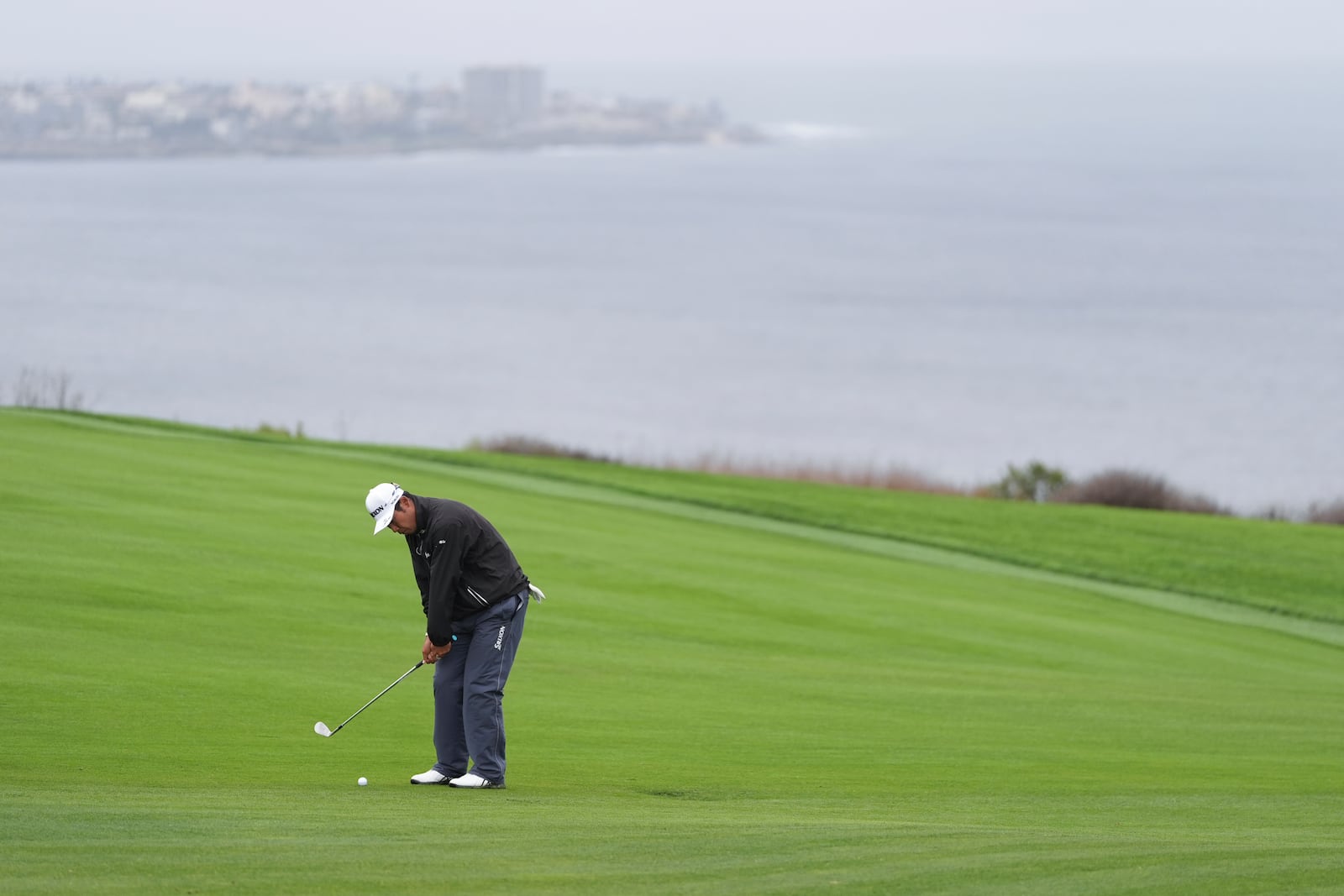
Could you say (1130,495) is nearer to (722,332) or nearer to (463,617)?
(463,617)

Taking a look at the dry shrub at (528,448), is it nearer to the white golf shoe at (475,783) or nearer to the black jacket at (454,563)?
the white golf shoe at (475,783)

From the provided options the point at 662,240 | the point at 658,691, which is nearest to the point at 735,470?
the point at 658,691

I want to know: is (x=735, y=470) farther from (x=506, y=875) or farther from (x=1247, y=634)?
(x=506, y=875)

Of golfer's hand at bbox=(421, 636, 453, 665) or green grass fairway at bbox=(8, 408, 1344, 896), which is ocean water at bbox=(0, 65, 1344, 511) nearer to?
green grass fairway at bbox=(8, 408, 1344, 896)

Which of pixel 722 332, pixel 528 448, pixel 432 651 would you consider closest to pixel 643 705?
pixel 432 651

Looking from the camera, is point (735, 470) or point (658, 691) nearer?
point (658, 691)

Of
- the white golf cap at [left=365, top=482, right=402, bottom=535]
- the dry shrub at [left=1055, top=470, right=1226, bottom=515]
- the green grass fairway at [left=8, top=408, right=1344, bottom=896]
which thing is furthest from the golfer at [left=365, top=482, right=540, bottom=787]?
the dry shrub at [left=1055, top=470, right=1226, bottom=515]

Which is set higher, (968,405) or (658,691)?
(968,405)

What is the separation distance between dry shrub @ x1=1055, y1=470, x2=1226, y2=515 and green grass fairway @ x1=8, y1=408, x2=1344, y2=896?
334 inches

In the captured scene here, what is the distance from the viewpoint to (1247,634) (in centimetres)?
1830

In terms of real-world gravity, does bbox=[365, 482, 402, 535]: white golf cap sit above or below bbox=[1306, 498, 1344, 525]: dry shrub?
below

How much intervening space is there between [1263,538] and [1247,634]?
21.1 ft

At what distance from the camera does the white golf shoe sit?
25.8 feet

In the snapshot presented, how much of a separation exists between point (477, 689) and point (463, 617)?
39cm
